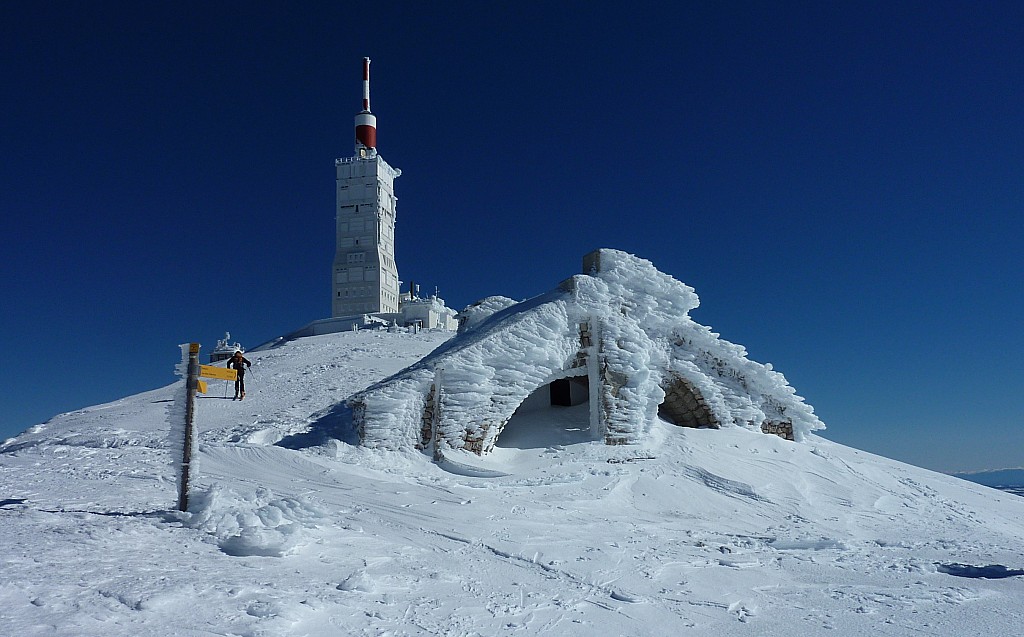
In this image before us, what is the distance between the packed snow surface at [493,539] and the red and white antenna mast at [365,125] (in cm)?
5546

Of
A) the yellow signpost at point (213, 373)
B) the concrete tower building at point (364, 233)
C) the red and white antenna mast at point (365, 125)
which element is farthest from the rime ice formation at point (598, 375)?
the red and white antenna mast at point (365, 125)

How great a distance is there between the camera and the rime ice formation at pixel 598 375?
12.7 meters

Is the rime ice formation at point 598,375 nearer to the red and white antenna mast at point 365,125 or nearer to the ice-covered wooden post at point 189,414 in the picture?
the ice-covered wooden post at point 189,414

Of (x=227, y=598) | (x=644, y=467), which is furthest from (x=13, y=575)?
(x=644, y=467)

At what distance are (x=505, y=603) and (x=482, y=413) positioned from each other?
716 cm

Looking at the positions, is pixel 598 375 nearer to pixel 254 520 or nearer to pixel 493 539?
pixel 493 539

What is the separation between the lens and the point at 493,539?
802cm

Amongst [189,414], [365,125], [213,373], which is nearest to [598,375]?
[213,373]

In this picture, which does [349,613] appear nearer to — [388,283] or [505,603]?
Result: [505,603]

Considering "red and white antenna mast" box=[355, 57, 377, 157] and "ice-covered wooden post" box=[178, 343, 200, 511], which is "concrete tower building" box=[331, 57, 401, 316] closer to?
"red and white antenna mast" box=[355, 57, 377, 157]

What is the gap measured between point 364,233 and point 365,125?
12.4 metres

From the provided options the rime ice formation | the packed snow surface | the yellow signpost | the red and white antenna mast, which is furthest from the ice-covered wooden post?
the red and white antenna mast

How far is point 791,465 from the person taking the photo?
13969mm

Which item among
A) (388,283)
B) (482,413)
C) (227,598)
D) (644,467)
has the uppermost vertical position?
(388,283)
